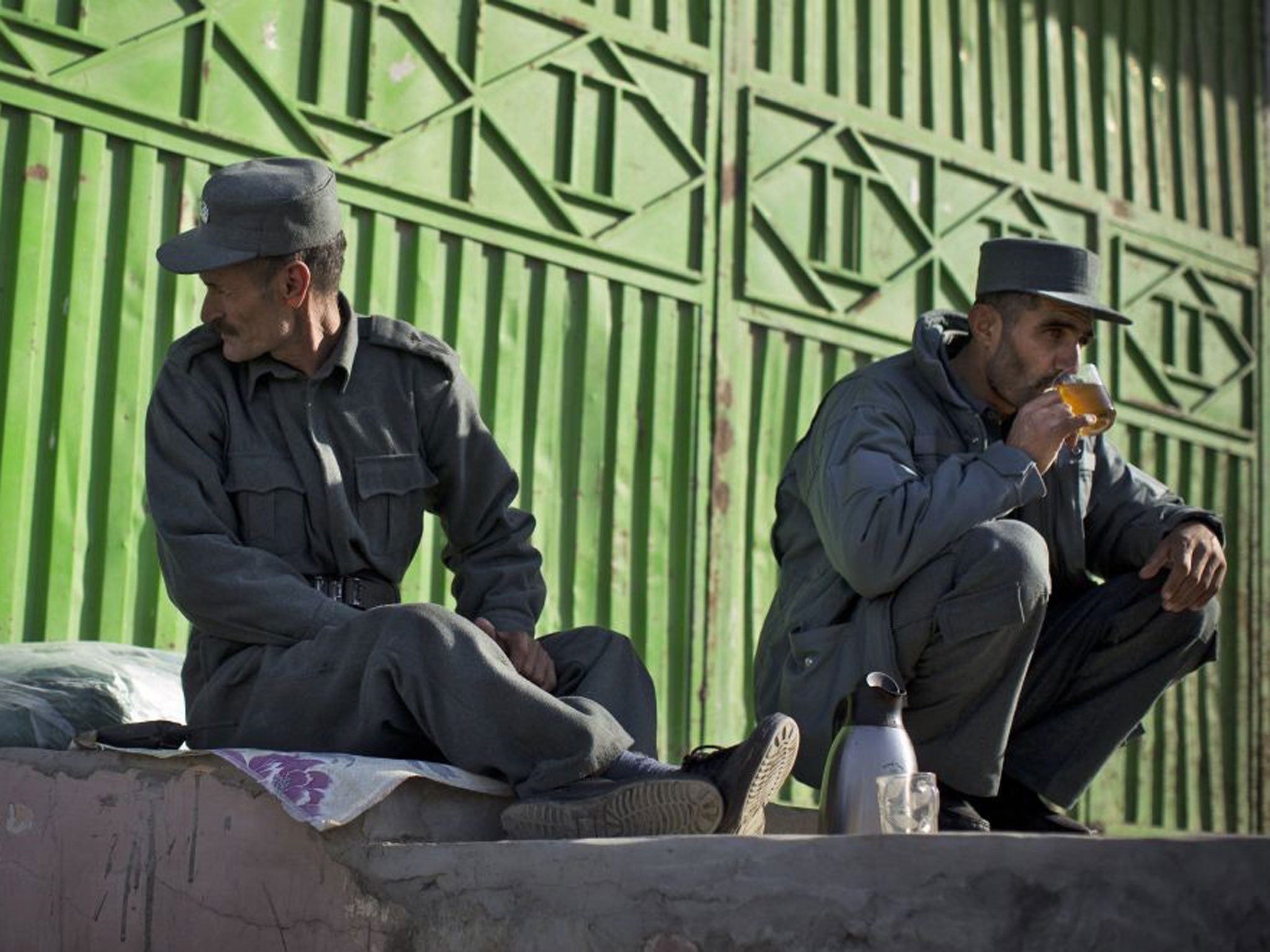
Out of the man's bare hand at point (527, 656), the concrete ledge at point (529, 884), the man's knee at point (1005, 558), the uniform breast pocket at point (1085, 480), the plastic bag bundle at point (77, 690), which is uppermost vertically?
the uniform breast pocket at point (1085, 480)

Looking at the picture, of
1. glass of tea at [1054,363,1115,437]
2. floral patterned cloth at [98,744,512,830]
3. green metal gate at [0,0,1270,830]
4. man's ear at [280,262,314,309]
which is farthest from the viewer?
green metal gate at [0,0,1270,830]

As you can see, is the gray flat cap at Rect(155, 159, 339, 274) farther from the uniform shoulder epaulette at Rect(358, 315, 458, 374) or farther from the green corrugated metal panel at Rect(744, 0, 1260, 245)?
the green corrugated metal panel at Rect(744, 0, 1260, 245)

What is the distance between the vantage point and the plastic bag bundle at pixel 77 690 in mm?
3875

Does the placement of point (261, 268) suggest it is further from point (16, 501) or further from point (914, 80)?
point (914, 80)

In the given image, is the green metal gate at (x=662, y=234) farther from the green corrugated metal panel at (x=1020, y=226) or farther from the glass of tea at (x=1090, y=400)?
the glass of tea at (x=1090, y=400)

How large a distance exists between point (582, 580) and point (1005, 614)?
263 cm

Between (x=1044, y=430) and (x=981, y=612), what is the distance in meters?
0.44

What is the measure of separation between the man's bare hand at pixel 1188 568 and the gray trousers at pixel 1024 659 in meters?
0.05

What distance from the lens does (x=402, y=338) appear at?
3922 mm

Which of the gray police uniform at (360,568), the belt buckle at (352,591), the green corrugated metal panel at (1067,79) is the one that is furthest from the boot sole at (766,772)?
the green corrugated metal panel at (1067,79)

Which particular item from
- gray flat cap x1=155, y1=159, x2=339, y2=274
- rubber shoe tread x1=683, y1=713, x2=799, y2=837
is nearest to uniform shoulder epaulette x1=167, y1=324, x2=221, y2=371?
gray flat cap x1=155, y1=159, x2=339, y2=274

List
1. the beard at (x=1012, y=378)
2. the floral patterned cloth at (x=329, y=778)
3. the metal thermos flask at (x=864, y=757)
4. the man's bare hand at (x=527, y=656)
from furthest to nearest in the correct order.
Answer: the beard at (x=1012, y=378), the man's bare hand at (x=527, y=656), the metal thermos flask at (x=864, y=757), the floral patterned cloth at (x=329, y=778)

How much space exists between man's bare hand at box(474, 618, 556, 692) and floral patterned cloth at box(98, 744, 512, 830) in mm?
368

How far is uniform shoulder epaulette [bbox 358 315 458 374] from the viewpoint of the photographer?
3.91 meters
